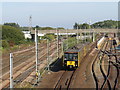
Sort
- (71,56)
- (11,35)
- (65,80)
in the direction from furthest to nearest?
1. (11,35)
2. (71,56)
3. (65,80)

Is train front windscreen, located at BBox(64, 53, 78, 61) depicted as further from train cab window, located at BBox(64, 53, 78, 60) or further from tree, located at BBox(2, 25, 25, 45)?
tree, located at BBox(2, 25, 25, 45)

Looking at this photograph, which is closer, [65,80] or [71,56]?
[65,80]

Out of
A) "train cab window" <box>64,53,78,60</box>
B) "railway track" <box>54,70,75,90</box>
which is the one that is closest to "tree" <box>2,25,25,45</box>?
"train cab window" <box>64,53,78,60</box>

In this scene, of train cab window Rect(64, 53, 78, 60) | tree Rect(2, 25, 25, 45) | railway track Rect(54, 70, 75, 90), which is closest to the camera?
railway track Rect(54, 70, 75, 90)

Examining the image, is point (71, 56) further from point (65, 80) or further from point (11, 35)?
point (11, 35)

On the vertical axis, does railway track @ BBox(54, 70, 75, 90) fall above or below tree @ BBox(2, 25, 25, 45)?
below

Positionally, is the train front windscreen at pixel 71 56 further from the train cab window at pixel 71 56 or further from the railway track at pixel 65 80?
the railway track at pixel 65 80

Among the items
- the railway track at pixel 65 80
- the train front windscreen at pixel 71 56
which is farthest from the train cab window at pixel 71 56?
the railway track at pixel 65 80

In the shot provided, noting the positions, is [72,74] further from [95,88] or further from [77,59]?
[95,88]

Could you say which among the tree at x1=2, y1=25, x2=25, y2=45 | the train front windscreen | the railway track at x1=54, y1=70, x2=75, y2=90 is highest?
the tree at x1=2, y1=25, x2=25, y2=45

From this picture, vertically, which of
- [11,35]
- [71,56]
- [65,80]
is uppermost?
[11,35]

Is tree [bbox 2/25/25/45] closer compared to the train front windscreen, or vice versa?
the train front windscreen

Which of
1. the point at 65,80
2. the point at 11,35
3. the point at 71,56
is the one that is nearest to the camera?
the point at 65,80

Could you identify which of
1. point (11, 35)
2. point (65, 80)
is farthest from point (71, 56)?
point (11, 35)
